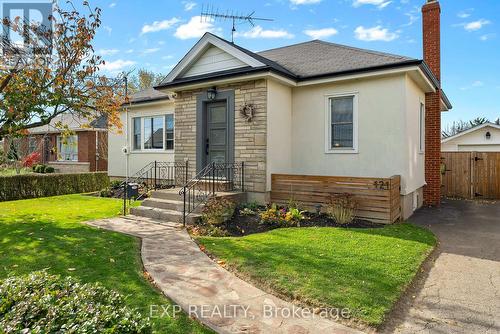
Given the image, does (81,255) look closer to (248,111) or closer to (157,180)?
(248,111)

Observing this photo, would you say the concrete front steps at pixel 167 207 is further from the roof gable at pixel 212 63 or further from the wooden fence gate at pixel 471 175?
the wooden fence gate at pixel 471 175

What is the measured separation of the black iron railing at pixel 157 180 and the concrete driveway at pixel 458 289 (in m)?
7.32

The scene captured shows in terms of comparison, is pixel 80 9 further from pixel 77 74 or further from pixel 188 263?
pixel 188 263

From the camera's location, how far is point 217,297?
390 cm

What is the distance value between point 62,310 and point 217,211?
5362 millimetres

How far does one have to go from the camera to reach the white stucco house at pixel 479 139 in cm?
2025

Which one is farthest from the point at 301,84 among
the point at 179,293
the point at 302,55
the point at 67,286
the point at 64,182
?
the point at 64,182

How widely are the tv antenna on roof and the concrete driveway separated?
9.15 metres

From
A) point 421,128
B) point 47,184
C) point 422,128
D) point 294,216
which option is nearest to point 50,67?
point 47,184

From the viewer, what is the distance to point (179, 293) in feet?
13.1

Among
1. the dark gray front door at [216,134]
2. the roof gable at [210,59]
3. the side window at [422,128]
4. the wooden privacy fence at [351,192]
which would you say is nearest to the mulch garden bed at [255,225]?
the wooden privacy fence at [351,192]

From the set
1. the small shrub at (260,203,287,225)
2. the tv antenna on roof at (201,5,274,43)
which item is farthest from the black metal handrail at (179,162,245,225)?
the tv antenna on roof at (201,5,274,43)

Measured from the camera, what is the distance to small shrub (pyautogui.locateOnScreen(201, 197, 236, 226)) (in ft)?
24.4

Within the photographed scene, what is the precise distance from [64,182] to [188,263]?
12080mm
